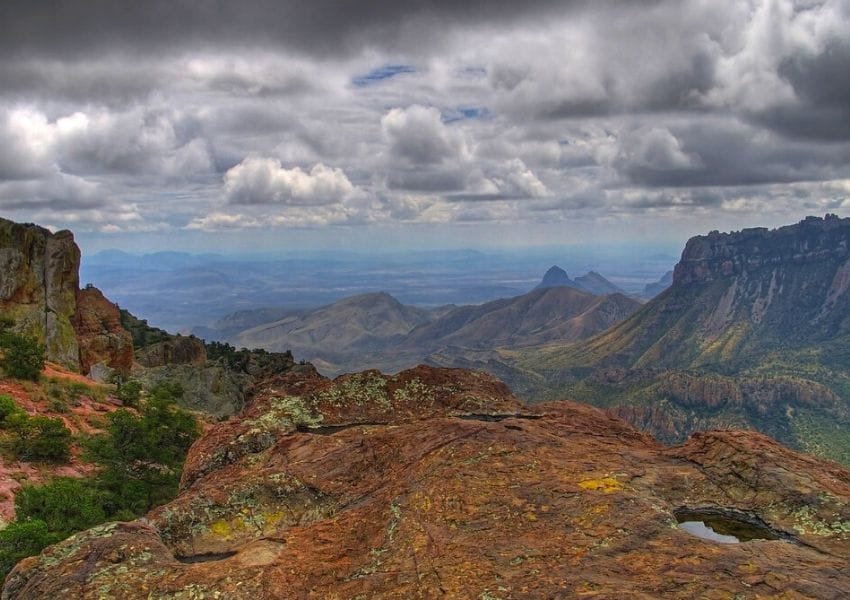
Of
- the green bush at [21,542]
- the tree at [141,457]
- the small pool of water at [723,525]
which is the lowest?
the tree at [141,457]

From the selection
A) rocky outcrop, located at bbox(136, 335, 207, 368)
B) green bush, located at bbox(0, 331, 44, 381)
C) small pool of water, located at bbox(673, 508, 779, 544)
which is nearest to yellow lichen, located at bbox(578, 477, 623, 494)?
small pool of water, located at bbox(673, 508, 779, 544)

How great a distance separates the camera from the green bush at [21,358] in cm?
4894

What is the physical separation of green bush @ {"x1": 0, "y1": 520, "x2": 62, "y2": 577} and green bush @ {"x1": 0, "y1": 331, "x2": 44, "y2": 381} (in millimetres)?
28035

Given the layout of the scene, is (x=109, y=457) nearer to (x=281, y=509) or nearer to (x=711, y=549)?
(x=281, y=509)

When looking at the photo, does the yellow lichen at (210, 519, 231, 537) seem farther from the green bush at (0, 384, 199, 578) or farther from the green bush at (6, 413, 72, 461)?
the green bush at (6, 413, 72, 461)

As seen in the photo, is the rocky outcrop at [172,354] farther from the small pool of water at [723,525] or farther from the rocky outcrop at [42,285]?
the small pool of water at [723,525]

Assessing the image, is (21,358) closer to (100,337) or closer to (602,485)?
(100,337)

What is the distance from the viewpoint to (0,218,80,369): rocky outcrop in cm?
6938

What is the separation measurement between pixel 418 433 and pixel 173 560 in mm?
7845

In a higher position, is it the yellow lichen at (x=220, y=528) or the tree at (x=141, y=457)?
the yellow lichen at (x=220, y=528)

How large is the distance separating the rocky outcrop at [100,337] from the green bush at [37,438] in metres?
35.7

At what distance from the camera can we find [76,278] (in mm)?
81938

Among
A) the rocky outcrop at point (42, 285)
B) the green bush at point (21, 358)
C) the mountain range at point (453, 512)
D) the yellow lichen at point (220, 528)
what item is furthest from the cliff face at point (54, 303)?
the yellow lichen at point (220, 528)

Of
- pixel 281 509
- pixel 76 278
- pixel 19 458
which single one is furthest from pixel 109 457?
pixel 76 278
